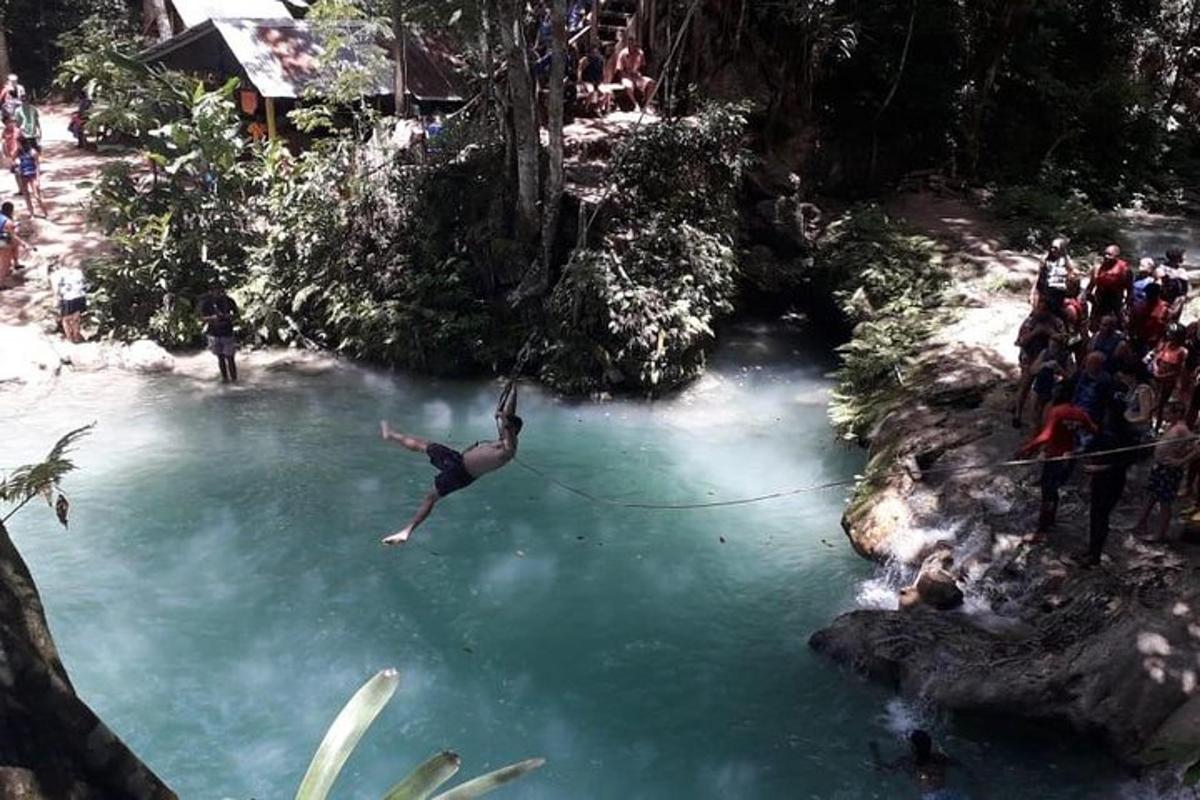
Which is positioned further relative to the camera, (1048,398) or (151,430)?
(151,430)

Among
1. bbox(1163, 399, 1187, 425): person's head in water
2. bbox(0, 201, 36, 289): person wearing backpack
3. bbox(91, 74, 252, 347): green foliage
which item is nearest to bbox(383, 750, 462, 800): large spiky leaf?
bbox(1163, 399, 1187, 425): person's head in water

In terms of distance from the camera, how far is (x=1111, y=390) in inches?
299

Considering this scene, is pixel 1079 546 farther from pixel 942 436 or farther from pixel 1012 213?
pixel 1012 213

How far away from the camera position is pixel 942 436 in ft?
34.7

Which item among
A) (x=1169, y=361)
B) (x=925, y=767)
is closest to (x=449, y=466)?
(x=925, y=767)

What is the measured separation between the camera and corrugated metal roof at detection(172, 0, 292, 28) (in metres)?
21.1

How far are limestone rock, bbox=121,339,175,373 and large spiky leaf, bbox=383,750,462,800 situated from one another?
12370mm

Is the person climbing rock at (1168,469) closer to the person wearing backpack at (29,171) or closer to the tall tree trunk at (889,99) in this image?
the tall tree trunk at (889,99)

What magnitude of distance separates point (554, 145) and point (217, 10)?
11598mm

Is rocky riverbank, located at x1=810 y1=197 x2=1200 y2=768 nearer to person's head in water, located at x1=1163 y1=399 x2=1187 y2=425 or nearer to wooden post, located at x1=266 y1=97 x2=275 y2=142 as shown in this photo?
person's head in water, located at x1=1163 y1=399 x2=1187 y2=425

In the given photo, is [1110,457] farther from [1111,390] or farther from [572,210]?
[572,210]

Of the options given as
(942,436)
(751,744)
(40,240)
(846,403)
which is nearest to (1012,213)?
(846,403)

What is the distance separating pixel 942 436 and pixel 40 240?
14.5 m

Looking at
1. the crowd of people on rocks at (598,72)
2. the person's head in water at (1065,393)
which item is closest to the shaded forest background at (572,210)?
the crowd of people on rocks at (598,72)
